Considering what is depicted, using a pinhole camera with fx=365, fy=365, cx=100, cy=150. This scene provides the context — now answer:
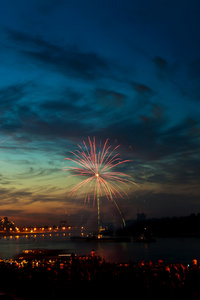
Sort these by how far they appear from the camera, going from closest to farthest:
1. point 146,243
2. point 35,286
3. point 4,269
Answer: point 35,286, point 4,269, point 146,243

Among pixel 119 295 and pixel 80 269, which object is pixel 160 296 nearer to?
pixel 119 295

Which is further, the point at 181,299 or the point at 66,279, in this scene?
the point at 66,279

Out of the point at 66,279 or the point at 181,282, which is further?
the point at 66,279

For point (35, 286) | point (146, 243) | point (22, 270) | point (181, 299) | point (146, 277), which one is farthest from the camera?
point (146, 243)

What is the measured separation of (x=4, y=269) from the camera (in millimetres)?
22938

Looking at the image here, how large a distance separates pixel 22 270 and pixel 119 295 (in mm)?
7076

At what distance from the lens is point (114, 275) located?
17.3 meters

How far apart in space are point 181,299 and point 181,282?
1558 millimetres

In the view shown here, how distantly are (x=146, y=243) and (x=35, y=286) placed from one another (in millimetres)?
181010

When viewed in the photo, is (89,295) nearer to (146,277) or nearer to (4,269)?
(146,277)

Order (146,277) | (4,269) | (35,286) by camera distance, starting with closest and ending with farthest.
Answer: (146,277)
(35,286)
(4,269)

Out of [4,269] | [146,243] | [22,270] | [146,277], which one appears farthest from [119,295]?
[146,243]

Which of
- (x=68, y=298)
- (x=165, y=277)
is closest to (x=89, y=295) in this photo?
(x=68, y=298)

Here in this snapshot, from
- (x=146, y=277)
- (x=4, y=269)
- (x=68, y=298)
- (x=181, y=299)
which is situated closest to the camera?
(x=181, y=299)
